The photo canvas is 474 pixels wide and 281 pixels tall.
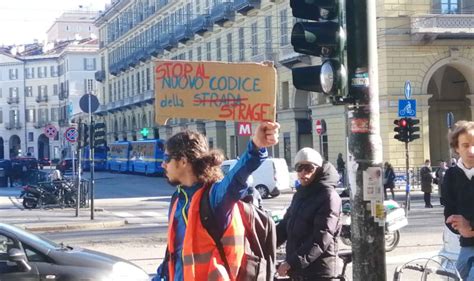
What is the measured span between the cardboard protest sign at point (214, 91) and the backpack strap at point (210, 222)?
0.53 m

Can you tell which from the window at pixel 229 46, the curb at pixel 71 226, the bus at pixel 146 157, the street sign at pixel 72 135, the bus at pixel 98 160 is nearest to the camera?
the curb at pixel 71 226

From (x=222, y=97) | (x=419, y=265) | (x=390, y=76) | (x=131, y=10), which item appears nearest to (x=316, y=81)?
(x=419, y=265)

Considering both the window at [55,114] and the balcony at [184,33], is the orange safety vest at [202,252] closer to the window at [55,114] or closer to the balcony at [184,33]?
the balcony at [184,33]

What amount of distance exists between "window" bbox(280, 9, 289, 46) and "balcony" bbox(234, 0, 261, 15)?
310cm

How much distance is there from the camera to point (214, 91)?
397 centimetres

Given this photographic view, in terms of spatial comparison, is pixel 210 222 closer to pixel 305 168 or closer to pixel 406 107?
pixel 305 168

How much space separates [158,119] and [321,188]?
1.78 meters

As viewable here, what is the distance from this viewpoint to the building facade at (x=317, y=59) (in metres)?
34.6

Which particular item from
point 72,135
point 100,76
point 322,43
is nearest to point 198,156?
point 322,43

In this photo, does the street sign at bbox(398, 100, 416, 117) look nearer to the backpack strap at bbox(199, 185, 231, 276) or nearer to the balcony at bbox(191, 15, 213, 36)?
the backpack strap at bbox(199, 185, 231, 276)

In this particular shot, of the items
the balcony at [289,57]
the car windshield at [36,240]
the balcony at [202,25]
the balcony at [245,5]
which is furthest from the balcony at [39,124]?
the car windshield at [36,240]

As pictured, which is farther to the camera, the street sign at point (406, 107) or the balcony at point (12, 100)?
the balcony at point (12, 100)

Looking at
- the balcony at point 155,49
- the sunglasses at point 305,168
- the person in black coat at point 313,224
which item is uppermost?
the balcony at point 155,49

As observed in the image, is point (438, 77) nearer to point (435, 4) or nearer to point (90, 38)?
point (435, 4)
